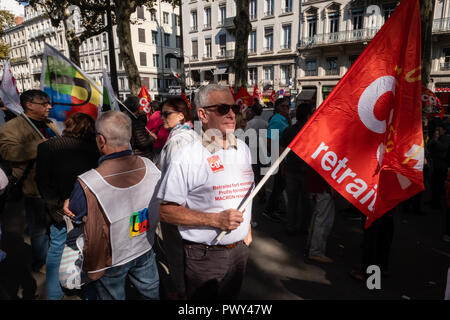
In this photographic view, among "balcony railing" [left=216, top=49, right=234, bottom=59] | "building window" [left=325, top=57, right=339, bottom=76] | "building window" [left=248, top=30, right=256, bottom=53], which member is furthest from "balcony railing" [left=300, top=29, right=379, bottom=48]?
"balcony railing" [left=216, top=49, right=234, bottom=59]

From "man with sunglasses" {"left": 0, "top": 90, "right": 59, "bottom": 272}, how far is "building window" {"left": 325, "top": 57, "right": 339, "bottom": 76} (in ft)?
89.0

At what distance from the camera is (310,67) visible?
27.9 m

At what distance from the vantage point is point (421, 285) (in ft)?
10.6

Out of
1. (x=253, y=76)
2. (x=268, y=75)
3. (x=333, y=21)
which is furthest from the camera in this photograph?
(x=253, y=76)

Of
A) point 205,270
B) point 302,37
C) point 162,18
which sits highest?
point 162,18

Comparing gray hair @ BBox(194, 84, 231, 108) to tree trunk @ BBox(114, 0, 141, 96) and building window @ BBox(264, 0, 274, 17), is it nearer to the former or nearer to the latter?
tree trunk @ BBox(114, 0, 141, 96)

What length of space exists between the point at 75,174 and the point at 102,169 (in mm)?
878

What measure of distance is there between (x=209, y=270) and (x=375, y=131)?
1.47 m

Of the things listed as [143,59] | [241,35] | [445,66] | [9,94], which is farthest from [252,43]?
[9,94]

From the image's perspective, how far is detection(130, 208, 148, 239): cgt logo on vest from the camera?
6.84 ft

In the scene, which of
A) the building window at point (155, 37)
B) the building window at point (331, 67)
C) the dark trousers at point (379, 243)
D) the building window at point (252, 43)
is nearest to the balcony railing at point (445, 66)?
the building window at point (331, 67)

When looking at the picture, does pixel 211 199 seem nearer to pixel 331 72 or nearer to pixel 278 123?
→ pixel 278 123
